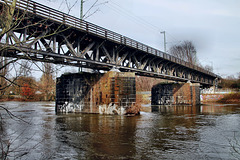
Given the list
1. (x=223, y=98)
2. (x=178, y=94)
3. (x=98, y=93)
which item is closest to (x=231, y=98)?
(x=223, y=98)

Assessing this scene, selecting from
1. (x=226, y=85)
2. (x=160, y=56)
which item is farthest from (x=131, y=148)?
(x=226, y=85)

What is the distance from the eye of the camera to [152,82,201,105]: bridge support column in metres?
42.7

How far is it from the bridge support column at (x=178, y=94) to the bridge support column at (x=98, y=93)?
80.8ft

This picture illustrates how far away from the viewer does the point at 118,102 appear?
1908 cm

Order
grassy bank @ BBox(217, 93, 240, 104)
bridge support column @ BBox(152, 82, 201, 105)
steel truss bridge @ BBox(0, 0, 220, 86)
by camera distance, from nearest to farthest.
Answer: steel truss bridge @ BBox(0, 0, 220, 86) → bridge support column @ BBox(152, 82, 201, 105) → grassy bank @ BBox(217, 93, 240, 104)

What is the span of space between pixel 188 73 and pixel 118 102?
29.8 m

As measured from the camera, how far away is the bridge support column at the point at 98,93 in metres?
19.2

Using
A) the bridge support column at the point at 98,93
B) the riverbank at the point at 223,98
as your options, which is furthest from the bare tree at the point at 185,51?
the bridge support column at the point at 98,93

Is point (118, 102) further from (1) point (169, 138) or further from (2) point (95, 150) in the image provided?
(2) point (95, 150)

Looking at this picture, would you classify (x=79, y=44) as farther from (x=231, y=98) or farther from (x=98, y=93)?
(x=231, y=98)

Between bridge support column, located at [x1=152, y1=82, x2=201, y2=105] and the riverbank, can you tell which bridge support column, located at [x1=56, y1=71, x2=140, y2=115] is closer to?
bridge support column, located at [x1=152, y1=82, x2=201, y2=105]

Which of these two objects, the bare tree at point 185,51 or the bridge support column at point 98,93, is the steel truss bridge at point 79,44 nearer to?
the bridge support column at point 98,93

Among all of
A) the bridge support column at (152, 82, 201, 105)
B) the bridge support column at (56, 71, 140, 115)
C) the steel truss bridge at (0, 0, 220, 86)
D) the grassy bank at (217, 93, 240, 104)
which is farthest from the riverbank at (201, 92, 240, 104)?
the bridge support column at (56, 71, 140, 115)

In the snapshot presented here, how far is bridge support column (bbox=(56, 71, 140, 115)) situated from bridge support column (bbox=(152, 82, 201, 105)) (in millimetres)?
24633
